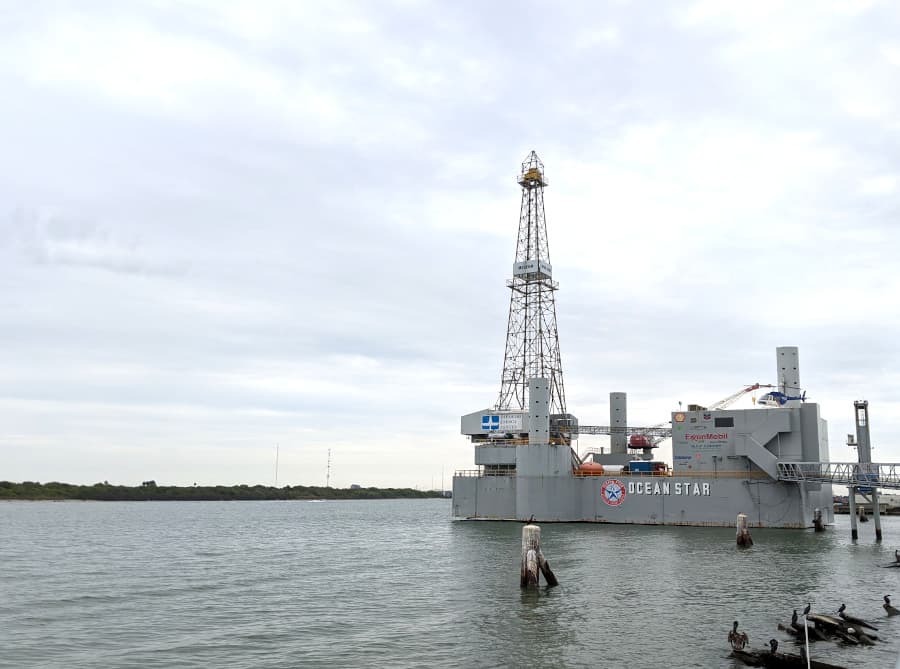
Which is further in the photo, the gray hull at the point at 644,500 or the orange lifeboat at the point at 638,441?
the orange lifeboat at the point at 638,441

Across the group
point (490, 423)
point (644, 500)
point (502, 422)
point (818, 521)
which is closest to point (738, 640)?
point (818, 521)

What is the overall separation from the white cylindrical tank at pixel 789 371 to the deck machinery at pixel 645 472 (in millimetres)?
92

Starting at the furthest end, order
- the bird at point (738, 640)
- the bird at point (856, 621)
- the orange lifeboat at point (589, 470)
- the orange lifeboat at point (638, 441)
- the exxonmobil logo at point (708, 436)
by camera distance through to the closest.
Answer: the orange lifeboat at point (638, 441)
the orange lifeboat at point (589, 470)
the exxonmobil logo at point (708, 436)
the bird at point (856, 621)
the bird at point (738, 640)

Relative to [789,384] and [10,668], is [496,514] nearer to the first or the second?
[789,384]

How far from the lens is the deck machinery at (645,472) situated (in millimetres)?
64500

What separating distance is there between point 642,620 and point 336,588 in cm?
1617

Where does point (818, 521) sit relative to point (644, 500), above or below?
below

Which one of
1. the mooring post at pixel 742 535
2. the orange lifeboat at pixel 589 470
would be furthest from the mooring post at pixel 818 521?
the orange lifeboat at pixel 589 470

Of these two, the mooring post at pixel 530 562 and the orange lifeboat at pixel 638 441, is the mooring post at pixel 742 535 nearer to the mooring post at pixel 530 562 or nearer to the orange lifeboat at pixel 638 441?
the mooring post at pixel 530 562

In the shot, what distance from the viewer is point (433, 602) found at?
32531 mm

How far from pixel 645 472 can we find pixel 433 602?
45149 mm

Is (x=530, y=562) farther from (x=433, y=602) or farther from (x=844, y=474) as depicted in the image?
(x=844, y=474)

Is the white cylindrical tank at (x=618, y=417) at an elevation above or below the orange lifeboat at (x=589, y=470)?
above

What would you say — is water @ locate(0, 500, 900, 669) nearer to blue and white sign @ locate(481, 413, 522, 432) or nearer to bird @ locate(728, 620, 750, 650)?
bird @ locate(728, 620, 750, 650)
